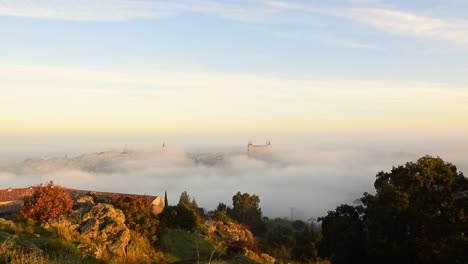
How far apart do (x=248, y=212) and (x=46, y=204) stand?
67.7 metres

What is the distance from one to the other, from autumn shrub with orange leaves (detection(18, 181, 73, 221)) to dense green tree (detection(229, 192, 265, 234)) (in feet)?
205

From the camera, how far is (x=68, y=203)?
685 inches

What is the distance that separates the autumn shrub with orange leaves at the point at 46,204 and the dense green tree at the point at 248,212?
6244 centimetres

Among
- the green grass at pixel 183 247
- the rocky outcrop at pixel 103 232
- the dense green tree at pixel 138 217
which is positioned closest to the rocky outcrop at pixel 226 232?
the green grass at pixel 183 247

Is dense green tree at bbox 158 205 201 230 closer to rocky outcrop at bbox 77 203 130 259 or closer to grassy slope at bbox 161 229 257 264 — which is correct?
grassy slope at bbox 161 229 257 264

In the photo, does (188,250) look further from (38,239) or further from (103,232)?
(38,239)

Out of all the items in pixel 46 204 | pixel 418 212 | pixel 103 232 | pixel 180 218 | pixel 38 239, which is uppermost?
pixel 46 204

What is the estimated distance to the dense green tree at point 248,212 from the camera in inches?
3091

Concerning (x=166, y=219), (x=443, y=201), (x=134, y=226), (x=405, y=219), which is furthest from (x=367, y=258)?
(x=134, y=226)

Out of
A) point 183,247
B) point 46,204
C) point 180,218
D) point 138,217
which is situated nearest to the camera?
point 46,204

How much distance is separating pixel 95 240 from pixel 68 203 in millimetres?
2989

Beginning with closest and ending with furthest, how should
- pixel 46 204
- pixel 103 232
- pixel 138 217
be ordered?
pixel 103 232, pixel 46 204, pixel 138 217

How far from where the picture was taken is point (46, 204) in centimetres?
1691

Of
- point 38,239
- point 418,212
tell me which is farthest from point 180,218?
point 418,212
